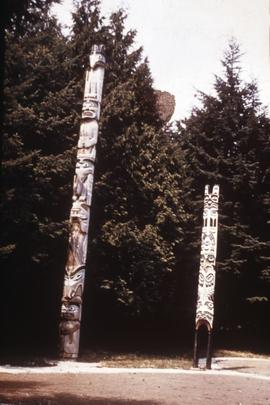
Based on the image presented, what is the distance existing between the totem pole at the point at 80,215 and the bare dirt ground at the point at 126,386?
1.05 m

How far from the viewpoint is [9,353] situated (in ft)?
49.2

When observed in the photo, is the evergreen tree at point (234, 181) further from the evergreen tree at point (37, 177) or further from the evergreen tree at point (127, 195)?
the evergreen tree at point (37, 177)

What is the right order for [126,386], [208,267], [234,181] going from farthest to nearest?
[234,181] → [208,267] → [126,386]

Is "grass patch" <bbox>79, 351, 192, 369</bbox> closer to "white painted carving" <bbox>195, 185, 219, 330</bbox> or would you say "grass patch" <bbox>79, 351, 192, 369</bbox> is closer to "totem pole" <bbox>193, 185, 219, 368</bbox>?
"totem pole" <bbox>193, 185, 219, 368</bbox>

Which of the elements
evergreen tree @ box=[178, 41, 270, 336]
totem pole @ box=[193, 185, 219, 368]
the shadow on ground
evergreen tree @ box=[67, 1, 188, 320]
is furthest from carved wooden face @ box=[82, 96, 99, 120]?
the shadow on ground

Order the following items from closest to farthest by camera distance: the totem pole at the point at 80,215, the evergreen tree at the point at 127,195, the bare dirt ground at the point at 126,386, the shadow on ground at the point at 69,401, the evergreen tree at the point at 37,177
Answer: the shadow on ground at the point at 69,401 < the bare dirt ground at the point at 126,386 < the evergreen tree at the point at 37,177 < the totem pole at the point at 80,215 < the evergreen tree at the point at 127,195

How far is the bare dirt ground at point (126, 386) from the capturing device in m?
8.48

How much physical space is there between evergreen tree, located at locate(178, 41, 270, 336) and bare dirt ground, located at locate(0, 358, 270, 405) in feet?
26.3

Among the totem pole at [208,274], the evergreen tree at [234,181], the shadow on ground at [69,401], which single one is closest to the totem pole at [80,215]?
the totem pole at [208,274]

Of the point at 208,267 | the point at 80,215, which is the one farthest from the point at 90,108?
the point at 208,267

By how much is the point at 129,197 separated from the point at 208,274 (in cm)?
613

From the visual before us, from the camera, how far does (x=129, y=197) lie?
20500 mm

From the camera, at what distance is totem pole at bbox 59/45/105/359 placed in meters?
14.5

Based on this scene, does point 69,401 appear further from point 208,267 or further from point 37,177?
point 37,177
